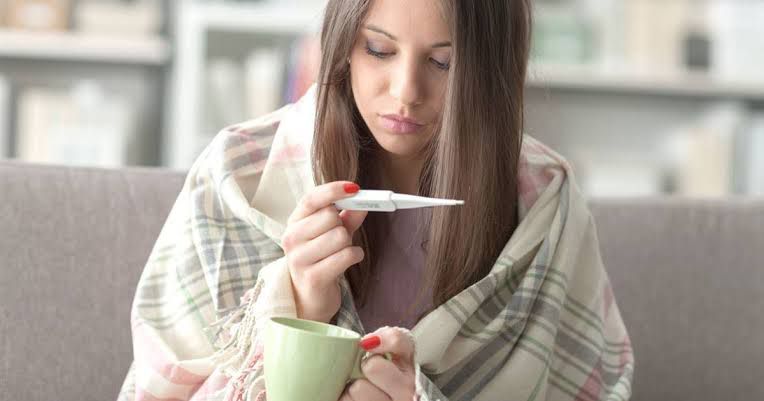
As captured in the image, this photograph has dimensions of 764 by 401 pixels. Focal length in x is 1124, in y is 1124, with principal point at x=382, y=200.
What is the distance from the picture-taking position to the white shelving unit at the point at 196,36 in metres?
3.13

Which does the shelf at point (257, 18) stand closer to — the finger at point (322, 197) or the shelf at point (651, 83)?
the shelf at point (651, 83)

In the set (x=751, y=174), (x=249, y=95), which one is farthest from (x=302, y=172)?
(x=751, y=174)

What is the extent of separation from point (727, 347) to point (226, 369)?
91cm

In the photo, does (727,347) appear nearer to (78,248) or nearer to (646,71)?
(78,248)

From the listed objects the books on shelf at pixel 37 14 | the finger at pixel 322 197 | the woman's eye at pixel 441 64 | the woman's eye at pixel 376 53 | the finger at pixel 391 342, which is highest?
the books on shelf at pixel 37 14

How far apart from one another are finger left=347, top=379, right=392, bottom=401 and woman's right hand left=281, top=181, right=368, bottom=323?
0.15m

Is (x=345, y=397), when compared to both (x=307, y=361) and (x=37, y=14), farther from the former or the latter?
(x=37, y=14)

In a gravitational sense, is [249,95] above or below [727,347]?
above

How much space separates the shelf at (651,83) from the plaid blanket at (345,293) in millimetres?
1931

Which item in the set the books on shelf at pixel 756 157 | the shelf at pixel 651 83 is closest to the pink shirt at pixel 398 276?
the shelf at pixel 651 83

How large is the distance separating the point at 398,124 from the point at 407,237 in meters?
0.25

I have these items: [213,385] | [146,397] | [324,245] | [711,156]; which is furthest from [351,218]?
[711,156]

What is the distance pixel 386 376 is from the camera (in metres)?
1.12

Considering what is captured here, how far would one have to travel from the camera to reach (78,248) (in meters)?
1.59
